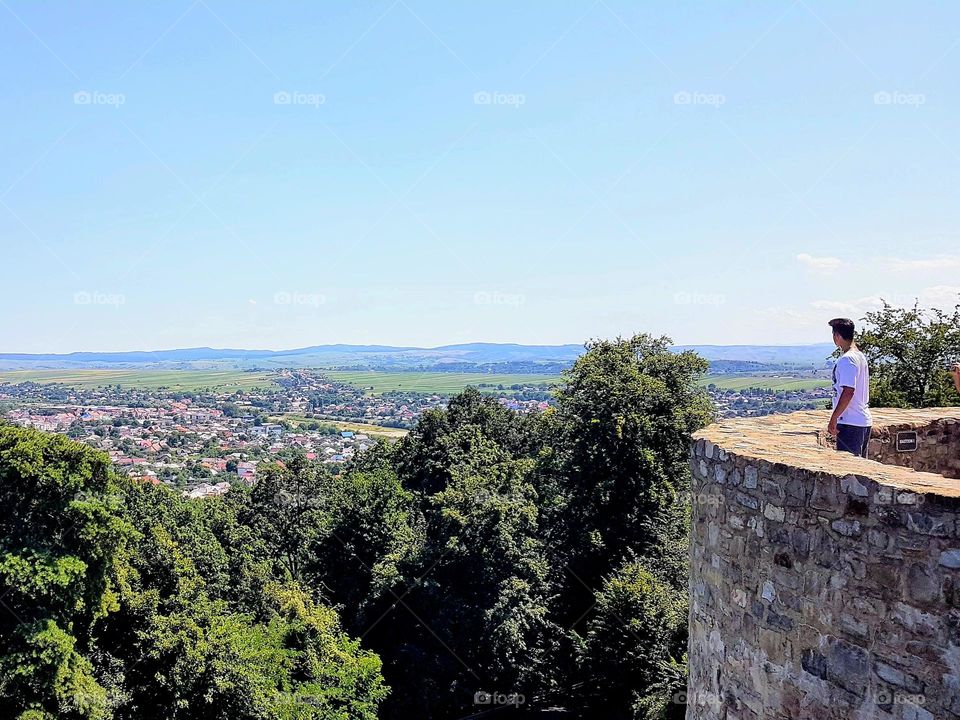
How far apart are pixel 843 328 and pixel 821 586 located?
8.75 feet

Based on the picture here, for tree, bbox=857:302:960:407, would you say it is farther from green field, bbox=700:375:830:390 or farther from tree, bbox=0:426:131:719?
green field, bbox=700:375:830:390

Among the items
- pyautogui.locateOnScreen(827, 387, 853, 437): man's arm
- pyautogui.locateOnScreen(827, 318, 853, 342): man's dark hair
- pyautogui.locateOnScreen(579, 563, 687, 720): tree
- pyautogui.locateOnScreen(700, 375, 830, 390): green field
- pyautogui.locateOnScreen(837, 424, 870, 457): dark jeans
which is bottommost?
pyautogui.locateOnScreen(579, 563, 687, 720): tree

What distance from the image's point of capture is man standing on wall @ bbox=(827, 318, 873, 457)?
17.8 feet

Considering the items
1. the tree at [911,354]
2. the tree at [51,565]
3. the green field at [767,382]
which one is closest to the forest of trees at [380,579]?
the tree at [51,565]

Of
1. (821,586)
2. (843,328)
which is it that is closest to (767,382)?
(843,328)

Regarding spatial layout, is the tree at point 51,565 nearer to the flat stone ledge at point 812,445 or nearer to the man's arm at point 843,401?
the flat stone ledge at point 812,445

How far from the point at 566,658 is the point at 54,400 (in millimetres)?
88262

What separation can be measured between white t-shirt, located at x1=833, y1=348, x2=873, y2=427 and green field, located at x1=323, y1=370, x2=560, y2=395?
117 meters

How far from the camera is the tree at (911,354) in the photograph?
18453 millimetres

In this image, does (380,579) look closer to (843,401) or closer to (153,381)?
(843,401)

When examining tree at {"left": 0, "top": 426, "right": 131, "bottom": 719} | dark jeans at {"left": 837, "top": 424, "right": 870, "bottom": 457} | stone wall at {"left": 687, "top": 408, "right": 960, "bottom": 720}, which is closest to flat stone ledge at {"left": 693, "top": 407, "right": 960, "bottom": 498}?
stone wall at {"left": 687, "top": 408, "right": 960, "bottom": 720}

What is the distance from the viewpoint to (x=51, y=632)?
47.1 ft

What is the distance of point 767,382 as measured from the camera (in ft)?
203

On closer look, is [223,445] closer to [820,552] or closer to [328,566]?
[328,566]
